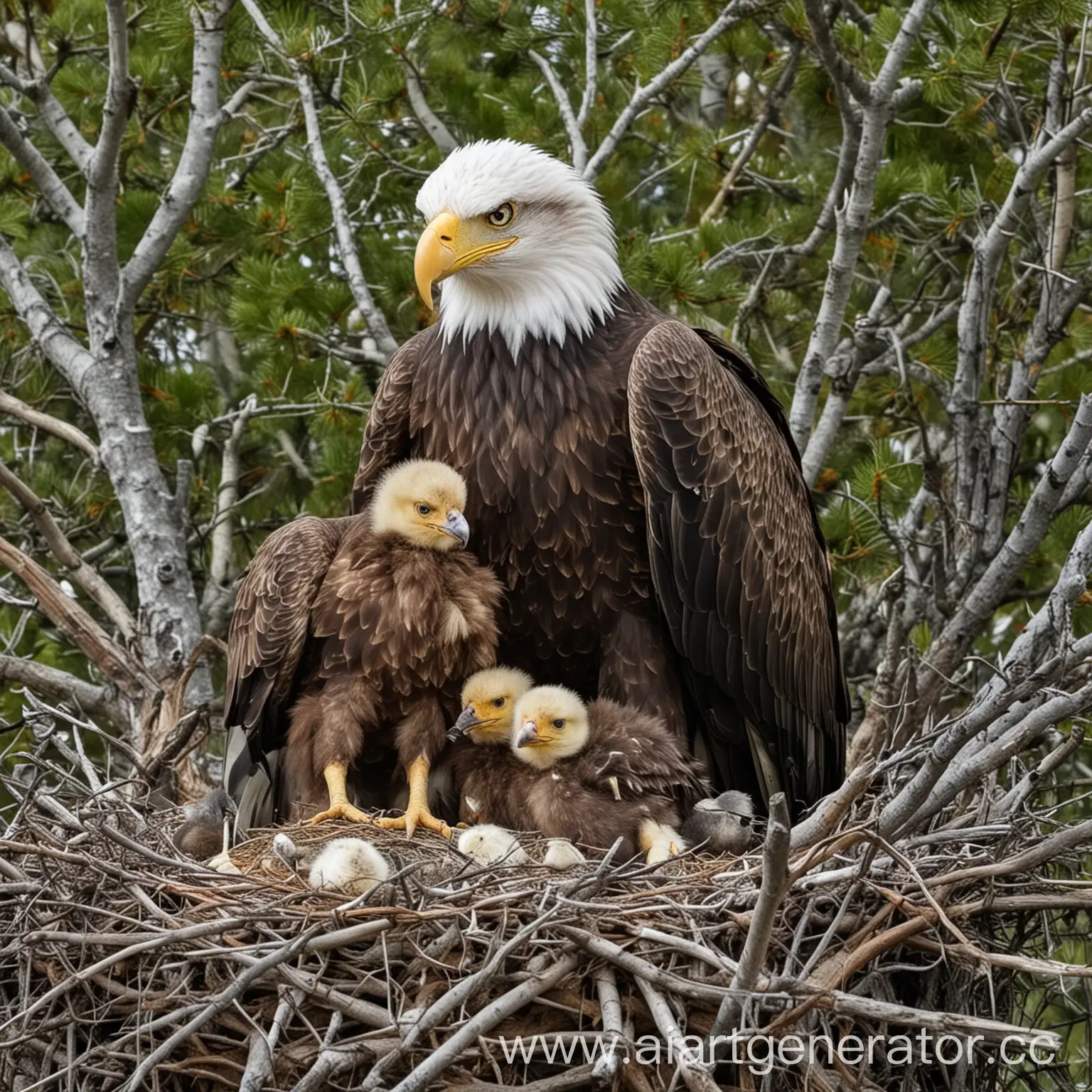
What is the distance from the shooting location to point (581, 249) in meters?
5.29

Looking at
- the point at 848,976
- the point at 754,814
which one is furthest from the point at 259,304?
the point at 848,976

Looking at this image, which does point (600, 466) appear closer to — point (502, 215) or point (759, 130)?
point (502, 215)

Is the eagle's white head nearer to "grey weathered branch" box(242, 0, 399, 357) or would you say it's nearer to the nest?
"grey weathered branch" box(242, 0, 399, 357)

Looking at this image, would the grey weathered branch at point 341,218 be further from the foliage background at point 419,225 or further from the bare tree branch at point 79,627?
the bare tree branch at point 79,627

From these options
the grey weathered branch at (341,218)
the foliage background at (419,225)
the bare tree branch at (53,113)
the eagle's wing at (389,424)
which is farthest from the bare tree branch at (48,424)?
the eagle's wing at (389,424)

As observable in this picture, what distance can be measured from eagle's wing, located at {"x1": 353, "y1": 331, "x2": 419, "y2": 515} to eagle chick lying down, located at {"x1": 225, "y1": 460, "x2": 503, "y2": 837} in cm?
31

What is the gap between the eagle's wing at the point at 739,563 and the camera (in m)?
4.91

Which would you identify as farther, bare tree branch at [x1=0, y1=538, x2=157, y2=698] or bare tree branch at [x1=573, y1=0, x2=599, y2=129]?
bare tree branch at [x1=573, y1=0, x2=599, y2=129]

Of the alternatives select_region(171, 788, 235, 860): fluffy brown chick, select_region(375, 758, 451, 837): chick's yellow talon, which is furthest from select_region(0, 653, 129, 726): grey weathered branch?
select_region(375, 758, 451, 837): chick's yellow talon

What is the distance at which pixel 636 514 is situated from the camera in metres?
5.08

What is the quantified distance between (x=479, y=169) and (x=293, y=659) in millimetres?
1557

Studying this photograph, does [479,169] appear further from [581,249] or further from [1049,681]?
[1049,681]

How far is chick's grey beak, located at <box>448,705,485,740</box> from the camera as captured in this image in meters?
4.77

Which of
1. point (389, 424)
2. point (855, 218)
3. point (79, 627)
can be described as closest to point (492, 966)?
point (389, 424)
